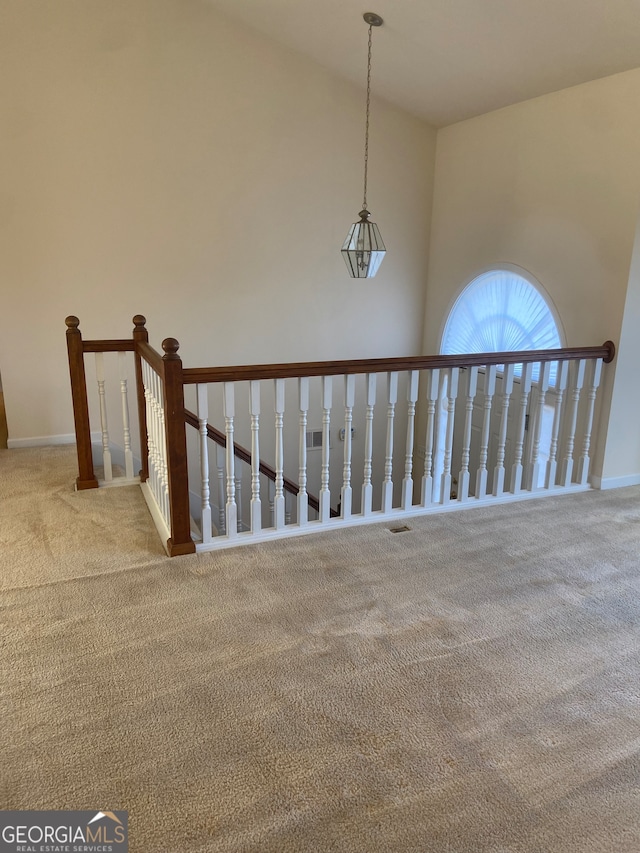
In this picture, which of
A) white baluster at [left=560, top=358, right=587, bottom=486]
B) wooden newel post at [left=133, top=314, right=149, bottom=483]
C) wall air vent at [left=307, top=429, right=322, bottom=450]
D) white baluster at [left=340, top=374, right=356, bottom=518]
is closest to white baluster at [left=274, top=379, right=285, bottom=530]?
white baluster at [left=340, top=374, right=356, bottom=518]

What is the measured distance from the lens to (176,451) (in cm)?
285

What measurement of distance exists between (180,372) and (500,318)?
312 cm

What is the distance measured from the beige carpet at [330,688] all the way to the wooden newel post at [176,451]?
12 centimetres

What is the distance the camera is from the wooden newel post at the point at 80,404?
3.56m

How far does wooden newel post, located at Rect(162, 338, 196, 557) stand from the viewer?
108 inches

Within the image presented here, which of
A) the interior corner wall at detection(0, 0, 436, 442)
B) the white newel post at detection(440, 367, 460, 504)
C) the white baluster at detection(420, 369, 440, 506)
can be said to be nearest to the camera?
the white baluster at detection(420, 369, 440, 506)

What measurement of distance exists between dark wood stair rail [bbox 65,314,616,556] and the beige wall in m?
0.42

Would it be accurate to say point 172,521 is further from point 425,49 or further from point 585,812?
point 425,49

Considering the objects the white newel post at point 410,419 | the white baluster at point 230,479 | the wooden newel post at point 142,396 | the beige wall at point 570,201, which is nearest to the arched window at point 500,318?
the beige wall at point 570,201

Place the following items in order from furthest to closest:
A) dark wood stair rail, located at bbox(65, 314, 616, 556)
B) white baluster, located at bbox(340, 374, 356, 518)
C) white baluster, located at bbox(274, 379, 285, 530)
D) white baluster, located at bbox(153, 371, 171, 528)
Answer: white baluster, located at bbox(340, 374, 356, 518), white baluster, located at bbox(274, 379, 285, 530), white baluster, located at bbox(153, 371, 171, 528), dark wood stair rail, located at bbox(65, 314, 616, 556)

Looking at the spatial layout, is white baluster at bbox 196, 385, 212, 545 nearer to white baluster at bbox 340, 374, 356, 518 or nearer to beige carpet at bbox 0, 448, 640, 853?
beige carpet at bbox 0, 448, 640, 853

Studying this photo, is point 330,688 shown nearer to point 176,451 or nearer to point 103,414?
point 176,451

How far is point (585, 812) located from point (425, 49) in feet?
14.3

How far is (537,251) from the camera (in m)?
4.41
